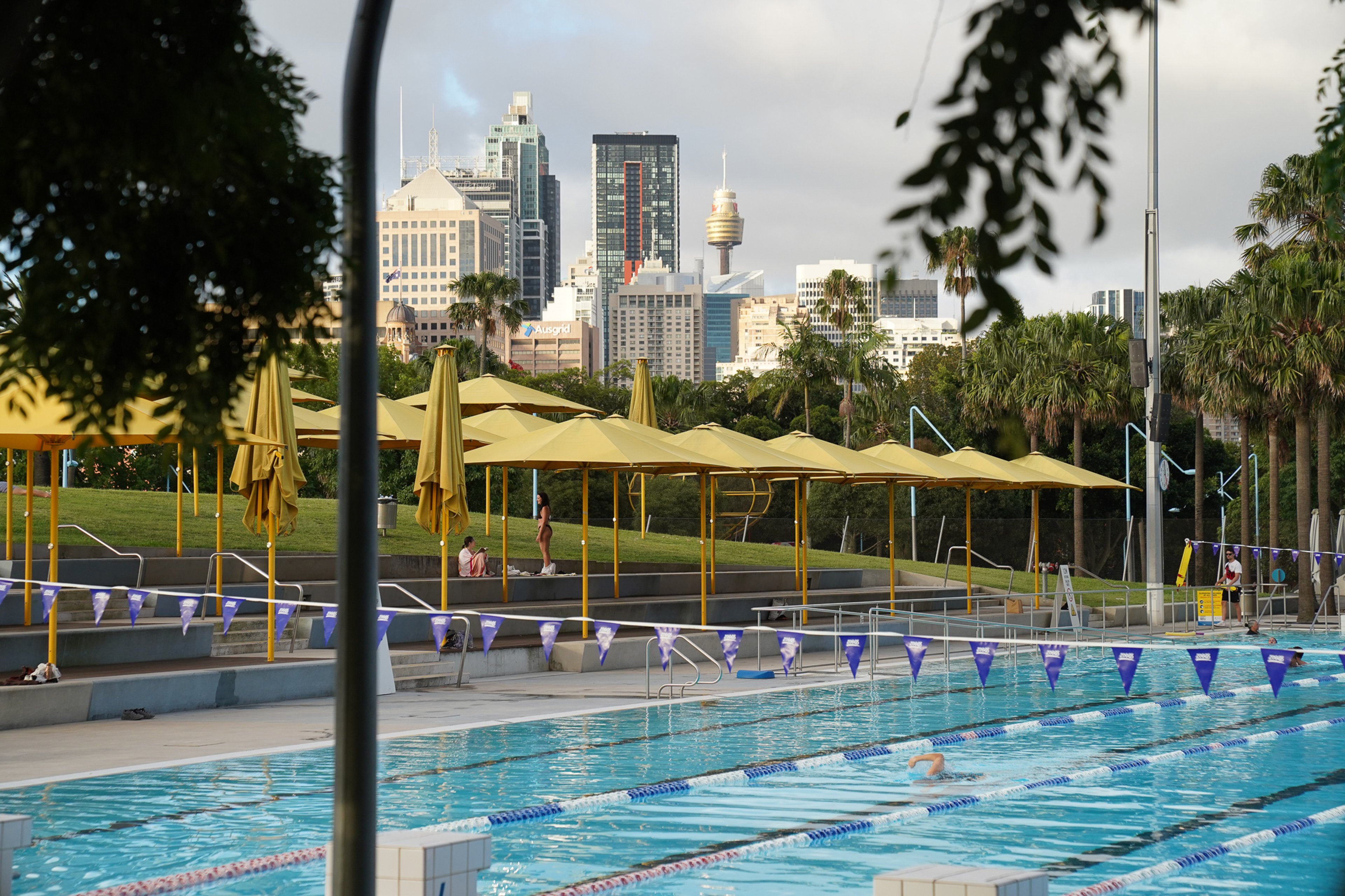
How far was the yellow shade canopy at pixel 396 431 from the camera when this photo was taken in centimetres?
2081

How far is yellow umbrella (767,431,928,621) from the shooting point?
80.3ft

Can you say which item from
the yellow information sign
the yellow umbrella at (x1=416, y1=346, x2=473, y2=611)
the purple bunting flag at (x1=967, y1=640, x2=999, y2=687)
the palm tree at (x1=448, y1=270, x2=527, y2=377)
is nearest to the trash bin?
the yellow umbrella at (x1=416, y1=346, x2=473, y2=611)

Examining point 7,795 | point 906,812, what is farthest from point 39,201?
point 906,812

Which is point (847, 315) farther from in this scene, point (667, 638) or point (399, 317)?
point (399, 317)

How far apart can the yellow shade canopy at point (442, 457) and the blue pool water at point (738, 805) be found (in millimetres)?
4362

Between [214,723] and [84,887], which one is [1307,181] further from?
[84,887]

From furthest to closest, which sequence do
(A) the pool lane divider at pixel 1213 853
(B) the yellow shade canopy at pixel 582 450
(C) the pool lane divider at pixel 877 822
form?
(B) the yellow shade canopy at pixel 582 450 < (C) the pool lane divider at pixel 877 822 < (A) the pool lane divider at pixel 1213 853

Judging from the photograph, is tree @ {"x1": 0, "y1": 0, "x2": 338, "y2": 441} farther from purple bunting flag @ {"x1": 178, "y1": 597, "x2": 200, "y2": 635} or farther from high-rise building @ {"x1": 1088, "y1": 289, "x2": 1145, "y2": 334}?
high-rise building @ {"x1": 1088, "y1": 289, "x2": 1145, "y2": 334}

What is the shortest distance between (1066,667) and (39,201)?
21.0m

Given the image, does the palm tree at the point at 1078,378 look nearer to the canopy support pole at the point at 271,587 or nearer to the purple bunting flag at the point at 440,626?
the purple bunting flag at the point at 440,626

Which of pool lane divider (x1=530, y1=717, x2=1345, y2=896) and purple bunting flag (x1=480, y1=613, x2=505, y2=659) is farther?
purple bunting flag (x1=480, y1=613, x2=505, y2=659)

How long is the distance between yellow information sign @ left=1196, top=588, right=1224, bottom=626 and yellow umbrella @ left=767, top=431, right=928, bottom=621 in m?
8.17

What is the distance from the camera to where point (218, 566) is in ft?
57.4

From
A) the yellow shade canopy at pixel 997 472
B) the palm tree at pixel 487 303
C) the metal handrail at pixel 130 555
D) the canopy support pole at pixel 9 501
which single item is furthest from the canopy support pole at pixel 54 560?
the palm tree at pixel 487 303
